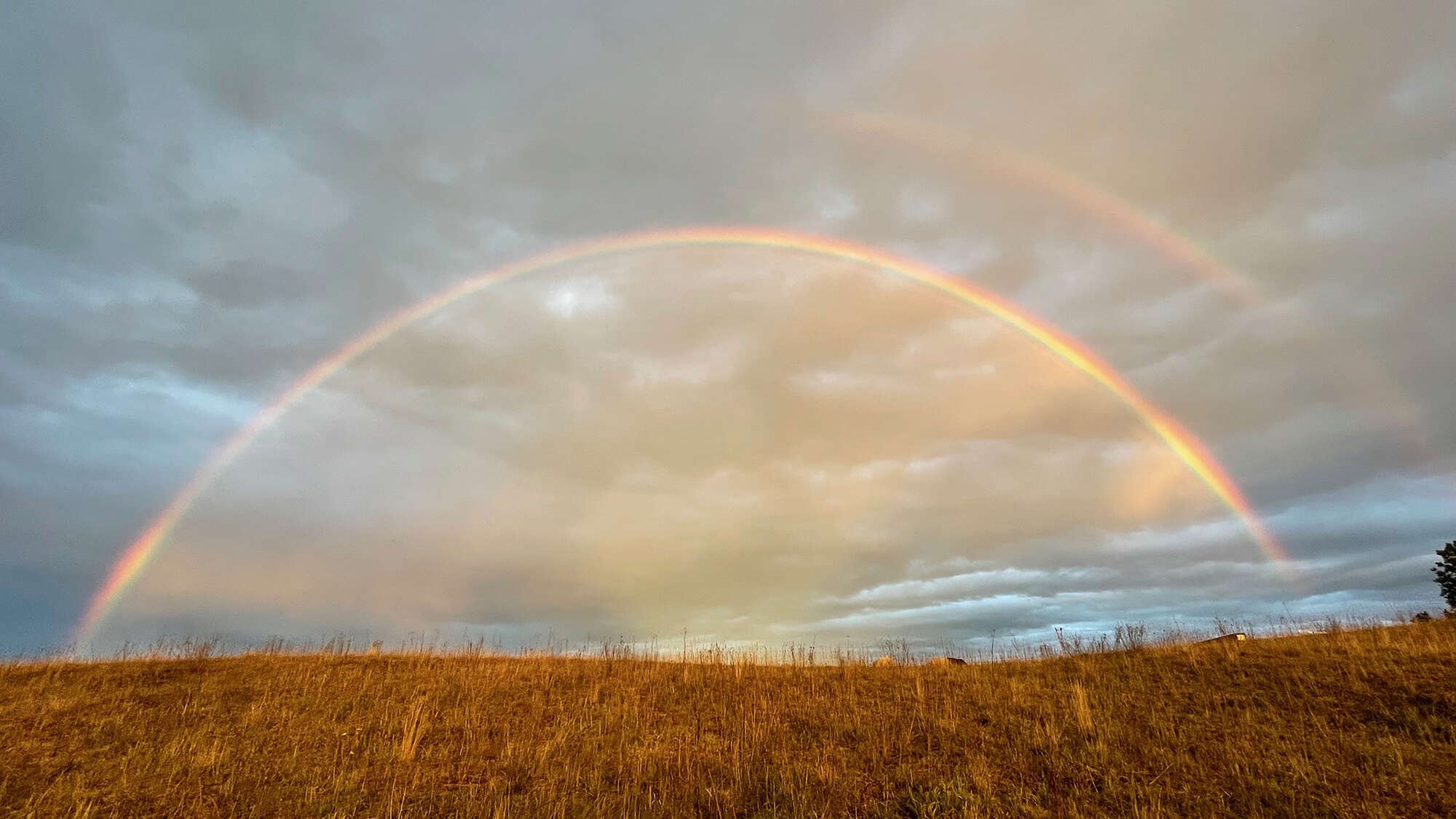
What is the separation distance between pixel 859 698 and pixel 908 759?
483 centimetres

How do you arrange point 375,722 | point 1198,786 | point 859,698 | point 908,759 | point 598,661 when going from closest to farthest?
point 1198,786 < point 908,759 < point 375,722 < point 859,698 < point 598,661

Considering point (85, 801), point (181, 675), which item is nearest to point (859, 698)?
point (85, 801)

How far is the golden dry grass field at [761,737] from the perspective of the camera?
12.3 meters

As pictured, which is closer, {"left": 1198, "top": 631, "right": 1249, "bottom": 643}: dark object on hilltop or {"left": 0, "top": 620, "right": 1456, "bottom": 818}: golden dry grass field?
{"left": 0, "top": 620, "right": 1456, "bottom": 818}: golden dry grass field

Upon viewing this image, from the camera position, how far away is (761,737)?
52.3ft

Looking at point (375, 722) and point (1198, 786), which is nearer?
point (1198, 786)

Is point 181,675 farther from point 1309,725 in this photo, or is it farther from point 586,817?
point 1309,725

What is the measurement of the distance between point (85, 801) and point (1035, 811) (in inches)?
618

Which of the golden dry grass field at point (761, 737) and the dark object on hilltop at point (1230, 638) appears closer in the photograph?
the golden dry grass field at point (761, 737)

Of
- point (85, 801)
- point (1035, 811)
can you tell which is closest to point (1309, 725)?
point (1035, 811)

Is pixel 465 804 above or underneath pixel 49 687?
underneath

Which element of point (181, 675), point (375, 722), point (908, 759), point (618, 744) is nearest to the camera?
point (908, 759)

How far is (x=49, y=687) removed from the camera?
19.5 metres

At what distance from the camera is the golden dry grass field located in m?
12.3
